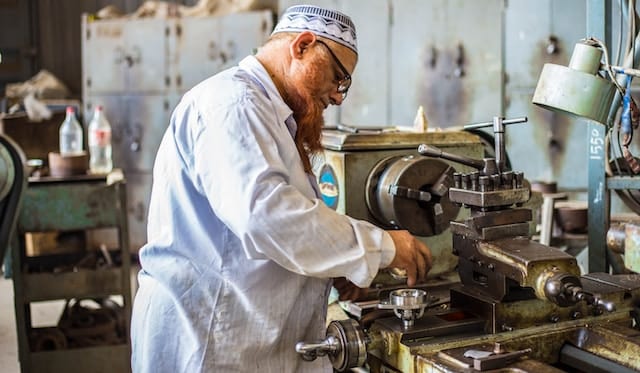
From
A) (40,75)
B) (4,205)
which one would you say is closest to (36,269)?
(4,205)

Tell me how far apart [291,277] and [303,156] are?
0.24 m

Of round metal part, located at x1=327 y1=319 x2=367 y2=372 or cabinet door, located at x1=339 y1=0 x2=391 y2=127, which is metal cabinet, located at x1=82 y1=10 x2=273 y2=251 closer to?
cabinet door, located at x1=339 y1=0 x2=391 y2=127

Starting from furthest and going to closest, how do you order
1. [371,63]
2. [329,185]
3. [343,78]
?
1. [371,63]
2. [329,185]
3. [343,78]

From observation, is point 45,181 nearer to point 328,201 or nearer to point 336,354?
point 328,201

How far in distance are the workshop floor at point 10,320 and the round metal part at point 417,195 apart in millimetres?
2278

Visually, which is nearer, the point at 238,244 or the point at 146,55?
the point at 238,244

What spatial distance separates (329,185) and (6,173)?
1.04m

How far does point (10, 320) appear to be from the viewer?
3873 mm

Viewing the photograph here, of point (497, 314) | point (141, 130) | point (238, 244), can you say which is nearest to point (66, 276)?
point (238, 244)

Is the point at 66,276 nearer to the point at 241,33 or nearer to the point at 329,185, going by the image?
the point at 329,185

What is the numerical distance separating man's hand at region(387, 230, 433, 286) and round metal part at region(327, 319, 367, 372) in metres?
0.13

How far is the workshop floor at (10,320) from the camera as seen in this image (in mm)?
3258

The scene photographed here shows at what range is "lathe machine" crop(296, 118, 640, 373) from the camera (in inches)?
44.6

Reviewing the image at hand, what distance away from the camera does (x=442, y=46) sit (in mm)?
3871
